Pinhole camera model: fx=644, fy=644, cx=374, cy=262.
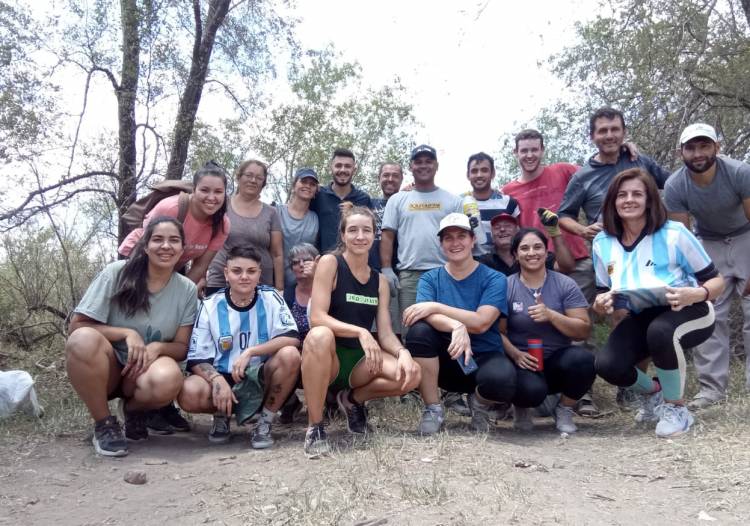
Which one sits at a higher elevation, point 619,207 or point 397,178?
point 397,178

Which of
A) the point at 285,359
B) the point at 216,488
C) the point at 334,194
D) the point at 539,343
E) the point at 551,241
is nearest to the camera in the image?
the point at 216,488

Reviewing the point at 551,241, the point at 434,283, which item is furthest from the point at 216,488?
the point at 551,241

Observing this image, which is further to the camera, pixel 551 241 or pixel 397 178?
pixel 397 178

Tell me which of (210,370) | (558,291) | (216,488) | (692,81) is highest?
(692,81)

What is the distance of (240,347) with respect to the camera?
167 inches

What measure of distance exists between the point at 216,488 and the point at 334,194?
3.14 metres

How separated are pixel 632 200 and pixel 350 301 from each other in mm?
1970

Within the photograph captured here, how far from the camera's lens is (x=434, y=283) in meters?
4.46

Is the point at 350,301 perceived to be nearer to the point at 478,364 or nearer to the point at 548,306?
the point at 478,364

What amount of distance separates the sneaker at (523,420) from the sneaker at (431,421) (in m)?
0.64

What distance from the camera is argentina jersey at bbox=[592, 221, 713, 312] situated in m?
4.13

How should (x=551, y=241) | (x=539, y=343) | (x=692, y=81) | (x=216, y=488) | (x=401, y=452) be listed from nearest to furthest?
(x=216, y=488), (x=401, y=452), (x=539, y=343), (x=551, y=241), (x=692, y=81)

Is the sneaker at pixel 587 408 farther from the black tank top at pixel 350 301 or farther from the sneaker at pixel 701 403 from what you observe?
the black tank top at pixel 350 301

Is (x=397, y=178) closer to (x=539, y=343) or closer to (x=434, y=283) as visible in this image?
(x=434, y=283)
